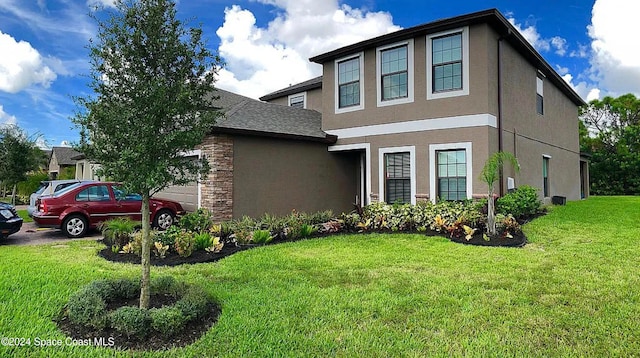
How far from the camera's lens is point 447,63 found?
11.0 m

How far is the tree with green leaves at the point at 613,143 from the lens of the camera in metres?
27.8

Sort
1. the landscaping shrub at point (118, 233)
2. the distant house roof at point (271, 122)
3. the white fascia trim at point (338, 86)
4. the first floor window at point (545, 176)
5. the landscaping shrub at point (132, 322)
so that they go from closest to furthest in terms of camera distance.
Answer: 1. the landscaping shrub at point (132, 322)
2. the landscaping shrub at point (118, 233)
3. the distant house roof at point (271, 122)
4. the white fascia trim at point (338, 86)
5. the first floor window at point (545, 176)

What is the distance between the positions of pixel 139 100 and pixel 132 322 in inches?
89.8

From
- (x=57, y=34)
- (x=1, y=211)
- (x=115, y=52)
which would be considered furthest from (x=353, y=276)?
(x=57, y=34)

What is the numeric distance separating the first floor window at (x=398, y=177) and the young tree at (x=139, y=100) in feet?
28.3

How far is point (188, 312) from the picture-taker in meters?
3.92

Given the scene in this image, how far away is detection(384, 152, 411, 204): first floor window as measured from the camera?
11930mm

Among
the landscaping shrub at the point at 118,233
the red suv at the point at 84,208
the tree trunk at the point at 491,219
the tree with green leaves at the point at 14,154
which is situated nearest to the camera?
the landscaping shrub at the point at 118,233

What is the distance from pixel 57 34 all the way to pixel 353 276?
10592 millimetres

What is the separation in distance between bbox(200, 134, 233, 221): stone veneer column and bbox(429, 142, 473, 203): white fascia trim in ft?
19.2

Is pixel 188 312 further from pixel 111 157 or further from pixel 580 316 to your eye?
pixel 580 316

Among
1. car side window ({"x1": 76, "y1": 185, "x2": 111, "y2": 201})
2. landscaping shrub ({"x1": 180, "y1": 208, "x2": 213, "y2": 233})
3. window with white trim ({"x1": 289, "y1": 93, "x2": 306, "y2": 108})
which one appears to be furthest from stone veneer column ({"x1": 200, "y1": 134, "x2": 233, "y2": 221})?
window with white trim ({"x1": 289, "y1": 93, "x2": 306, "y2": 108})

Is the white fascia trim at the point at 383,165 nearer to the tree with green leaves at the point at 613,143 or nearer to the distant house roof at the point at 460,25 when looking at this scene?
the distant house roof at the point at 460,25

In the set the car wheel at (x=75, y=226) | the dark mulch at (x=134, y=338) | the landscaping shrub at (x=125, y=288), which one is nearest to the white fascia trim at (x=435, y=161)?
the dark mulch at (x=134, y=338)
